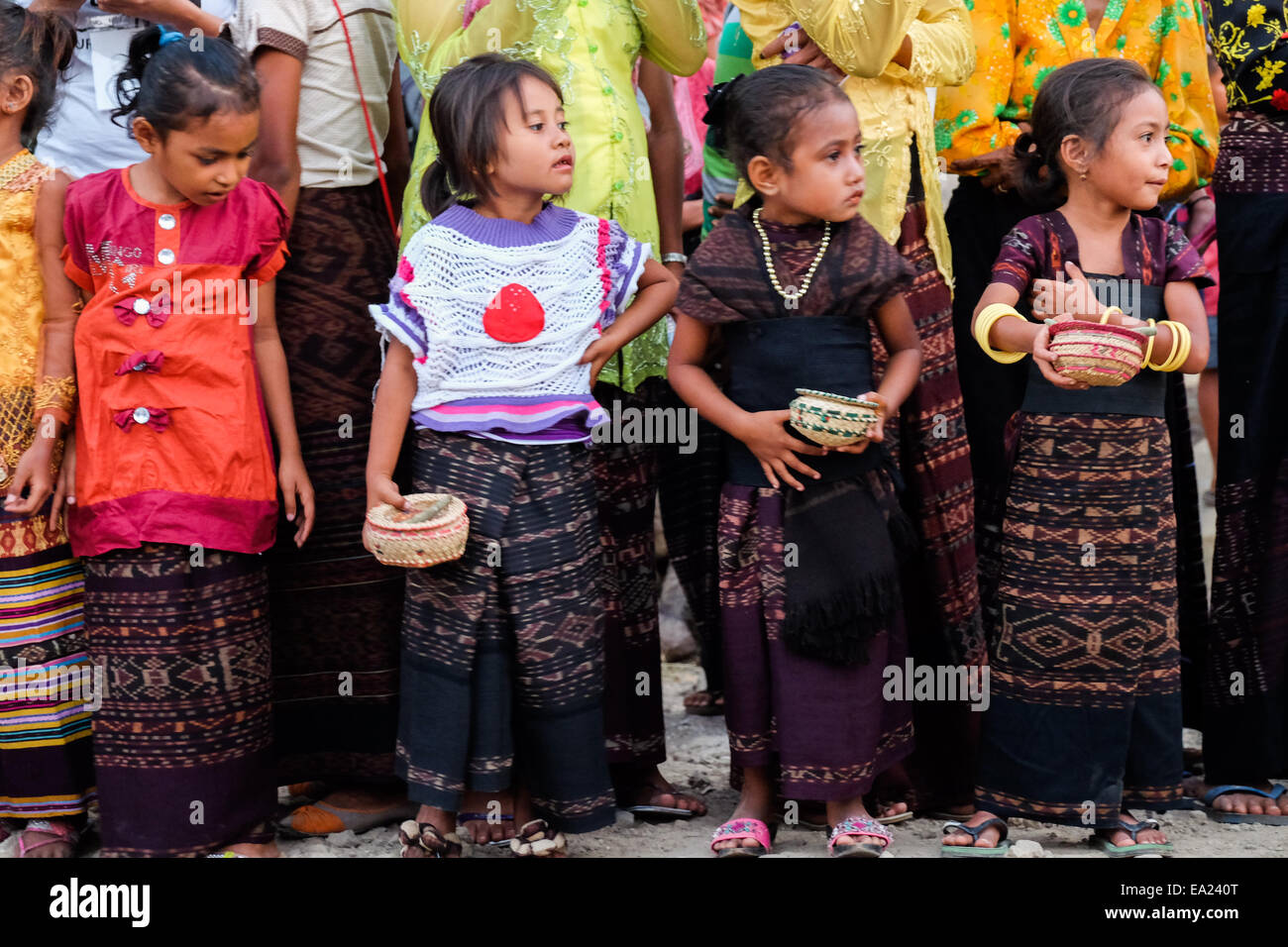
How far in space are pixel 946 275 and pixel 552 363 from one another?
1.08 meters

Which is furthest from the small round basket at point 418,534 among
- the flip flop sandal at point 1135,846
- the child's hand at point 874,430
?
the flip flop sandal at point 1135,846

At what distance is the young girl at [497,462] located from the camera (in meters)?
3.20

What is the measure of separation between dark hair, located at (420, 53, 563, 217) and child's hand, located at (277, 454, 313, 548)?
0.73 m

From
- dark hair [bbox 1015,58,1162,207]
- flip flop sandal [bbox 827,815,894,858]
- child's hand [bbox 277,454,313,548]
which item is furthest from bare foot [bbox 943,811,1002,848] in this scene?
child's hand [bbox 277,454,313,548]

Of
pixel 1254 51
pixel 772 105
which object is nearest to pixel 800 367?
pixel 772 105

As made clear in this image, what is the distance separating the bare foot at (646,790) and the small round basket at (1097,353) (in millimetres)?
1553

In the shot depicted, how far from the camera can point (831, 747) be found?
10.6 ft

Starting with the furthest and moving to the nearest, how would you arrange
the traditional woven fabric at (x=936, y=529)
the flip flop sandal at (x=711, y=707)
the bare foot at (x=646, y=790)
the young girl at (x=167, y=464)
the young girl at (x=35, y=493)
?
1. the flip flop sandal at (x=711, y=707)
2. the bare foot at (x=646, y=790)
3. the traditional woven fabric at (x=936, y=529)
4. the young girl at (x=35, y=493)
5. the young girl at (x=167, y=464)

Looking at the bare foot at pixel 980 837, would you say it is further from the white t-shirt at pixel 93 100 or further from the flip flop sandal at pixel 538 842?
the white t-shirt at pixel 93 100

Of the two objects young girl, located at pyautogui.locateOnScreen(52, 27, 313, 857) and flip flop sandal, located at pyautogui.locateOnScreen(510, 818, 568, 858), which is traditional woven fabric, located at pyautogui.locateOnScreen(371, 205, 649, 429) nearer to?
young girl, located at pyautogui.locateOnScreen(52, 27, 313, 857)

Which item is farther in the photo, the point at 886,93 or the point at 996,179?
the point at 996,179

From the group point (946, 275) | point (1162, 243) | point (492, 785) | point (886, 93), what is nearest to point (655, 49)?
point (886, 93)

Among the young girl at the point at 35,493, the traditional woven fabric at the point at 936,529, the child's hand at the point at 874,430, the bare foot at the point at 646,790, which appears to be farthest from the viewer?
the bare foot at the point at 646,790

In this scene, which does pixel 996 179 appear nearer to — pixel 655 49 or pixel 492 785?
pixel 655 49
